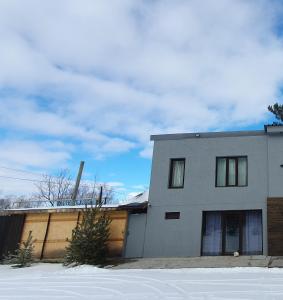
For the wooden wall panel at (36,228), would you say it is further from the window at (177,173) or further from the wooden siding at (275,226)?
the wooden siding at (275,226)

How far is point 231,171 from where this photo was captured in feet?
71.3

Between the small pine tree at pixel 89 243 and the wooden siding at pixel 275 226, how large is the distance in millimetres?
7190

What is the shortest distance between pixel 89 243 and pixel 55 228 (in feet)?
15.2

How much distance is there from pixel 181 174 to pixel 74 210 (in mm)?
5791

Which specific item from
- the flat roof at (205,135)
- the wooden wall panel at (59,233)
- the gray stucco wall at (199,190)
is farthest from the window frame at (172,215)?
the wooden wall panel at (59,233)

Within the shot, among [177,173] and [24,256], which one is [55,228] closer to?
[24,256]

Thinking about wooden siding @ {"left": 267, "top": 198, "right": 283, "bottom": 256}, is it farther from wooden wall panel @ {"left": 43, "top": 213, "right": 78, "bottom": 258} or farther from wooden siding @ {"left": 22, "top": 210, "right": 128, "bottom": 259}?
wooden wall panel @ {"left": 43, "top": 213, "right": 78, "bottom": 258}

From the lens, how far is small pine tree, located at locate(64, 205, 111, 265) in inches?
782

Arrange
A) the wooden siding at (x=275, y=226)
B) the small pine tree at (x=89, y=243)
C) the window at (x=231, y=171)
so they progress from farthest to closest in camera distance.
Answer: the window at (x=231, y=171) < the small pine tree at (x=89, y=243) < the wooden siding at (x=275, y=226)

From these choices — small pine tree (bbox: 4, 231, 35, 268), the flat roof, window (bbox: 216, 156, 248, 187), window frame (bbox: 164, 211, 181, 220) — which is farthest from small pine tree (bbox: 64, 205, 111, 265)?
window (bbox: 216, 156, 248, 187)

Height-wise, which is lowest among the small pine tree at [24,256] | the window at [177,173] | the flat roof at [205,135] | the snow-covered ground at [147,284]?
the snow-covered ground at [147,284]

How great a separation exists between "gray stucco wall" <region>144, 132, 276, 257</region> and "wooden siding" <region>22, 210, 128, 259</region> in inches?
65.6

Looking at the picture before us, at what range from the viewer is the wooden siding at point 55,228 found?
22484mm

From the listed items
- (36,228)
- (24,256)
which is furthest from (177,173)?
(24,256)
